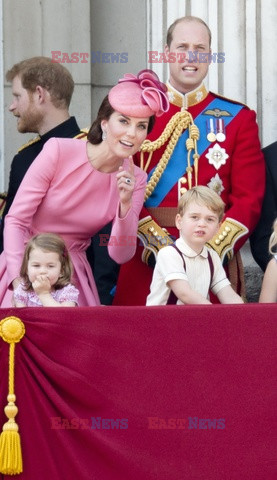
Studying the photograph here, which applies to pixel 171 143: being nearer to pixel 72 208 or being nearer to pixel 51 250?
pixel 72 208

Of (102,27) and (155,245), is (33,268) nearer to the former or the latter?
(155,245)

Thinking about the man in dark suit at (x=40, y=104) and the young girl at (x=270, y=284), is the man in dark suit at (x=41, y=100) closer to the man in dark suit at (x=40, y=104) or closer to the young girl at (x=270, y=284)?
the man in dark suit at (x=40, y=104)

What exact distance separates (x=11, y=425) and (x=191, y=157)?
68.1 inches

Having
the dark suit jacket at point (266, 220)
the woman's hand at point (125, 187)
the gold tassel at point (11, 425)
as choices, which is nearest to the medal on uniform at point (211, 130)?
the dark suit jacket at point (266, 220)

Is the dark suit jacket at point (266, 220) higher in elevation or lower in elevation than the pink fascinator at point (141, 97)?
lower

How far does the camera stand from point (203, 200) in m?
5.23

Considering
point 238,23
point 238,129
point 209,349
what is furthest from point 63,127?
point 209,349

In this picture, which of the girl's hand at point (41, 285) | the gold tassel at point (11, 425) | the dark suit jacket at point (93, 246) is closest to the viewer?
the gold tassel at point (11, 425)

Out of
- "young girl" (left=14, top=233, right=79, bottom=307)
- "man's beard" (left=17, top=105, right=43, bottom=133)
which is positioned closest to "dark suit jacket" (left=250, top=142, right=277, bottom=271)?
"man's beard" (left=17, top=105, right=43, bottom=133)

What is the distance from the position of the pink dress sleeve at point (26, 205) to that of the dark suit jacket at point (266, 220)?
0.99 metres

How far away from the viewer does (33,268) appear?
→ 5066 mm

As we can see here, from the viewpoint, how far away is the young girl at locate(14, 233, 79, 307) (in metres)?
5.05

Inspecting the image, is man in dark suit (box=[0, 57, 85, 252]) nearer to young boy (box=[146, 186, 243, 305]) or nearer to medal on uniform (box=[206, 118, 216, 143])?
medal on uniform (box=[206, 118, 216, 143])

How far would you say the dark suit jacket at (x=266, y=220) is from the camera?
5957 mm
